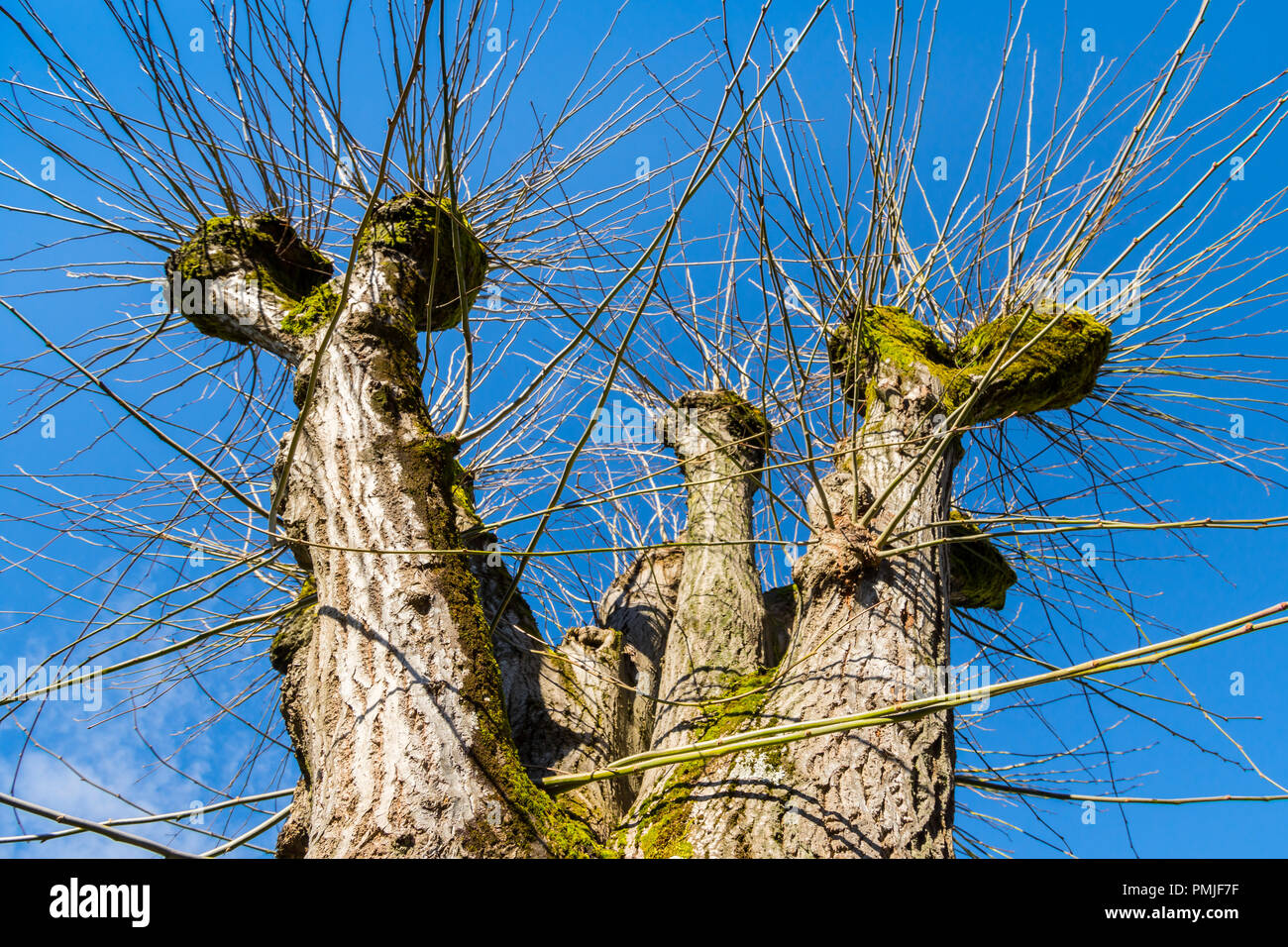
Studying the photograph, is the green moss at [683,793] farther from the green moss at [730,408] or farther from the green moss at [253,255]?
the green moss at [253,255]

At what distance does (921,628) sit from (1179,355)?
75.4 inches

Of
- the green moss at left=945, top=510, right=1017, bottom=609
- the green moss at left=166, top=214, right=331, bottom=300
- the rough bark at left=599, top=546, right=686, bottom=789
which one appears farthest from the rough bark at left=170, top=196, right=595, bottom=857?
the green moss at left=945, top=510, right=1017, bottom=609

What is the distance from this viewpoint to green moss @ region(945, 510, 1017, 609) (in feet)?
10.4

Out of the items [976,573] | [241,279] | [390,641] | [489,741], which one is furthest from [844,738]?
[241,279]

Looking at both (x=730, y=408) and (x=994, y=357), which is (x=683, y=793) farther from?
(x=730, y=408)

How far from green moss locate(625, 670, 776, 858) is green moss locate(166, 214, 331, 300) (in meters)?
2.25

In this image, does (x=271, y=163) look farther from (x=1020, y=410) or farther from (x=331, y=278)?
(x=1020, y=410)

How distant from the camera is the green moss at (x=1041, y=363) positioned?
2.97 m

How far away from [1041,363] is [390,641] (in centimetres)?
253

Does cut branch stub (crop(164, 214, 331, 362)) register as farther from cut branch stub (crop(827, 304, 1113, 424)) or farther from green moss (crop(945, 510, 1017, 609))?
green moss (crop(945, 510, 1017, 609))

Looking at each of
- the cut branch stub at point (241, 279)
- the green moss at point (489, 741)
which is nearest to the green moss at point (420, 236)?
the cut branch stub at point (241, 279)

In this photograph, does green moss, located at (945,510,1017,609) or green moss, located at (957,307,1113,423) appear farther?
green moss, located at (945,510,1017,609)
